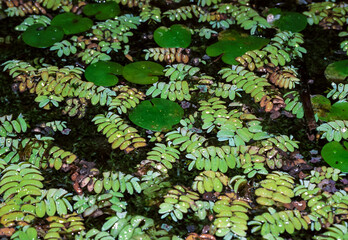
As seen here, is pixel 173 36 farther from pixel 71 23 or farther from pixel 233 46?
pixel 71 23

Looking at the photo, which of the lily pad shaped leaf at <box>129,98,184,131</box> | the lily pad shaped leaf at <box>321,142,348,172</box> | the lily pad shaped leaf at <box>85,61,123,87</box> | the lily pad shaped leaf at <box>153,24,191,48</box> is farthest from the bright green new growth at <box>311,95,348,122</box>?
the lily pad shaped leaf at <box>85,61,123,87</box>

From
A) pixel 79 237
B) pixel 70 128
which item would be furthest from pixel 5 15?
pixel 79 237

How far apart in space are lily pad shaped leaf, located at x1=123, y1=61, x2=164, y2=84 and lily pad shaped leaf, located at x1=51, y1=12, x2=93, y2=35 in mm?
650

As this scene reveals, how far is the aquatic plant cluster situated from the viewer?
250cm

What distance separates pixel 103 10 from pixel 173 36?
73cm

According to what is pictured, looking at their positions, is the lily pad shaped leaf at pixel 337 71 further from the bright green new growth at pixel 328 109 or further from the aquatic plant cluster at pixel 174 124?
the bright green new growth at pixel 328 109

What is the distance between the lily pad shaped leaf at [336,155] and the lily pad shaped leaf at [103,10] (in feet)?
6.96

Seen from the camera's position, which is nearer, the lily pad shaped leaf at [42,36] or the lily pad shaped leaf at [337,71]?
the lily pad shaped leaf at [337,71]

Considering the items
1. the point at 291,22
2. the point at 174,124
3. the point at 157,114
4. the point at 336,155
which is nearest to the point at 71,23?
the point at 157,114

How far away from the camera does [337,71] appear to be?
3.34 metres

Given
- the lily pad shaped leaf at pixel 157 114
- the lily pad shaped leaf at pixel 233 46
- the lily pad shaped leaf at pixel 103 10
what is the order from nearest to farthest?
the lily pad shaped leaf at pixel 157 114 < the lily pad shaped leaf at pixel 233 46 < the lily pad shaped leaf at pixel 103 10

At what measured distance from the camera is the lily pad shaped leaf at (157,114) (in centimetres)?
291

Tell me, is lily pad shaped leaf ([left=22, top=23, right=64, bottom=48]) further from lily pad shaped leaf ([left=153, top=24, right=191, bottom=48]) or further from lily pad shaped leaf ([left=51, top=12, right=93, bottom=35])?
lily pad shaped leaf ([left=153, top=24, right=191, bottom=48])

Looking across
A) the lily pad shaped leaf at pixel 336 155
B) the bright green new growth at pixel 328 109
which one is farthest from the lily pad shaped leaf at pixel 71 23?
the lily pad shaped leaf at pixel 336 155
